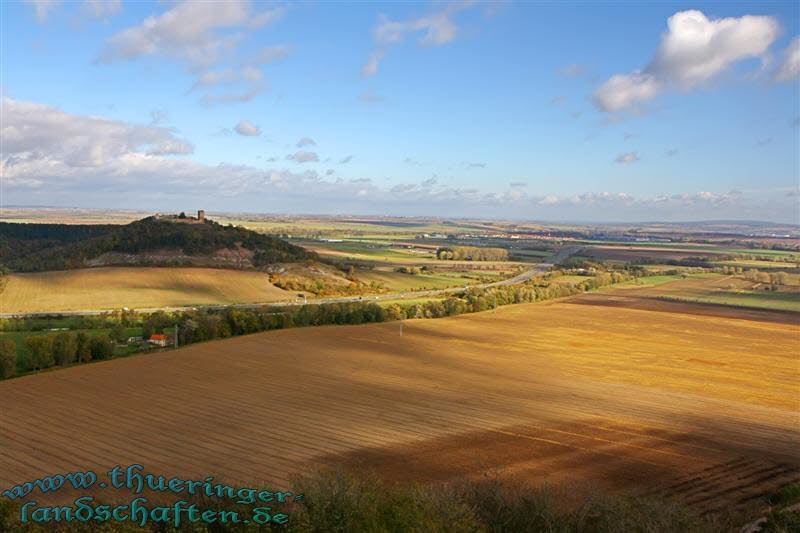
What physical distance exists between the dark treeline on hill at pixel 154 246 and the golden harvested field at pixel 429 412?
58.8 meters

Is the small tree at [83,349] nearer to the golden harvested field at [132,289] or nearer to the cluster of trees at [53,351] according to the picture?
the cluster of trees at [53,351]

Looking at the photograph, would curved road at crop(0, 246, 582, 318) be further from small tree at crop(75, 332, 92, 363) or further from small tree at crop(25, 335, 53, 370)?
small tree at crop(25, 335, 53, 370)

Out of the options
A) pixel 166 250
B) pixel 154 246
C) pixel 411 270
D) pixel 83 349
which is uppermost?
pixel 154 246

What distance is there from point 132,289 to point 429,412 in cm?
6560

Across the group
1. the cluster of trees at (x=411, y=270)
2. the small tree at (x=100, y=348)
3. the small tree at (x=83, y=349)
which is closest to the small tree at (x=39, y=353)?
the small tree at (x=83, y=349)

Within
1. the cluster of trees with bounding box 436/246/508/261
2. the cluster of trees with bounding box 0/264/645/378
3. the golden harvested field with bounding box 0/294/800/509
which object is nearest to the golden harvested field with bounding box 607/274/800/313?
the cluster of trees with bounding box 0/264/645/378

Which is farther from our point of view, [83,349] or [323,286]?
[323,286]

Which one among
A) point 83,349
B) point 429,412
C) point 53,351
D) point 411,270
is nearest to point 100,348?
point 83,349

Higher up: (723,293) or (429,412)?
(429,412)

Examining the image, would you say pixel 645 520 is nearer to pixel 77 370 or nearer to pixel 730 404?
pixel 730 404

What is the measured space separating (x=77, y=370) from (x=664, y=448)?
3433 centimetres

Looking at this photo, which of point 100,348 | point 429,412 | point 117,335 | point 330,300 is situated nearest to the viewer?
point 429,412

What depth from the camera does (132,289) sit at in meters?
85.2

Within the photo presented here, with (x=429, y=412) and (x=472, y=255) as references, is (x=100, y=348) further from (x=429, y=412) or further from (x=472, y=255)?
(x=472, y=255)
